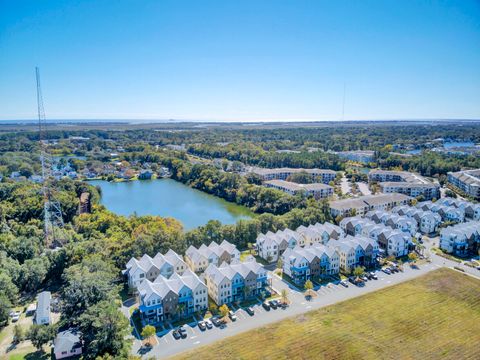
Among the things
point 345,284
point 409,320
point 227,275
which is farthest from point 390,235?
point 227,275

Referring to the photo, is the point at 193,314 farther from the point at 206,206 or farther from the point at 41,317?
the point at 206,206

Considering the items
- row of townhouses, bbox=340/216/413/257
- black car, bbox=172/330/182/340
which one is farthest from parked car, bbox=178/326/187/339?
row of townhouses, bbox=340/216/413/257

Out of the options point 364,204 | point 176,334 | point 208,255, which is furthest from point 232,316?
point 364,204

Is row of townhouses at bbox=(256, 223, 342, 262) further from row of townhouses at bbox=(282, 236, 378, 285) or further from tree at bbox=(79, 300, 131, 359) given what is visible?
tree at bbox=(79, 300, 131, 359)

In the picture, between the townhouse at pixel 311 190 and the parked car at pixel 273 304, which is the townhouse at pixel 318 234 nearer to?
the parked car at pixel 273 304

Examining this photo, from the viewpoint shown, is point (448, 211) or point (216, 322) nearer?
point (216, 322)

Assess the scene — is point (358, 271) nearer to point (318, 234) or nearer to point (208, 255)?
point (318, 234)

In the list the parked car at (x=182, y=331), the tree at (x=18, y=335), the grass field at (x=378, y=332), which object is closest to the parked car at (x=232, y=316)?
the grass field at (x=378, y=332)
